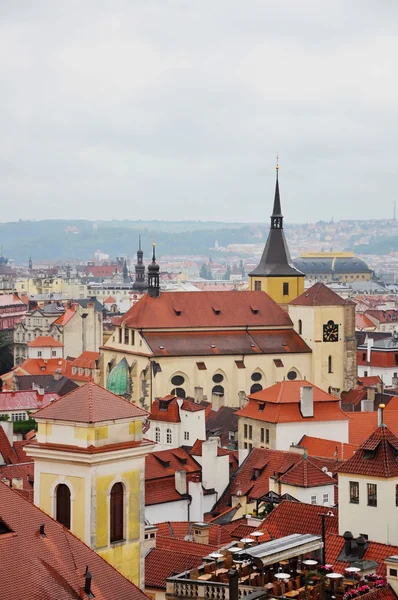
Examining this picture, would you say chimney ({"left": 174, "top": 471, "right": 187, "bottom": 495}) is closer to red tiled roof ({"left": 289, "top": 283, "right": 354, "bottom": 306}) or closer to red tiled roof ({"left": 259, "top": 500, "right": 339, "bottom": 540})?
red tiled roof ({"left": 259, "top": 500, "right": 339, "bottom": 540})

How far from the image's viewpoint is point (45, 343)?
142 meters

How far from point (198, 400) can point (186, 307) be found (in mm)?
8038

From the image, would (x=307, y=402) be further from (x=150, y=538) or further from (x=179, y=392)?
(x=150, y=538)

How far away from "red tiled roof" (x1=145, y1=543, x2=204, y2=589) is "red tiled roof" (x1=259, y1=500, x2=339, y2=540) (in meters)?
2.94

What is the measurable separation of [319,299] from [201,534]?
57.9 m

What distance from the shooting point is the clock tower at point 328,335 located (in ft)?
318

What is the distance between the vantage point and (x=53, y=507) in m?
30.6

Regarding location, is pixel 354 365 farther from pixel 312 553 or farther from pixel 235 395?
pixel 312 553

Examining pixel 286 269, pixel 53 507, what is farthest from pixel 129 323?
pixel 53 507

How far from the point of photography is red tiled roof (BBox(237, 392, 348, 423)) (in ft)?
238

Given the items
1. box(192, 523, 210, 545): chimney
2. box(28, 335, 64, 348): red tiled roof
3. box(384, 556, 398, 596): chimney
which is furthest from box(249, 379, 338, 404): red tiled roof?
box(28, 335, 64, 348): red tiled roof

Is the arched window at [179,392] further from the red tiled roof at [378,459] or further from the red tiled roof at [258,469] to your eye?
the red tiled roof at [378,459]

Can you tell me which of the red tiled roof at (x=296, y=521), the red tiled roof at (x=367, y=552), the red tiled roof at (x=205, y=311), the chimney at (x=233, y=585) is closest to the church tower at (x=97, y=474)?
the red tiled roof at (x=367, y=552)

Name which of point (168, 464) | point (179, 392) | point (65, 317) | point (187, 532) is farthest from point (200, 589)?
point (65, 317)
